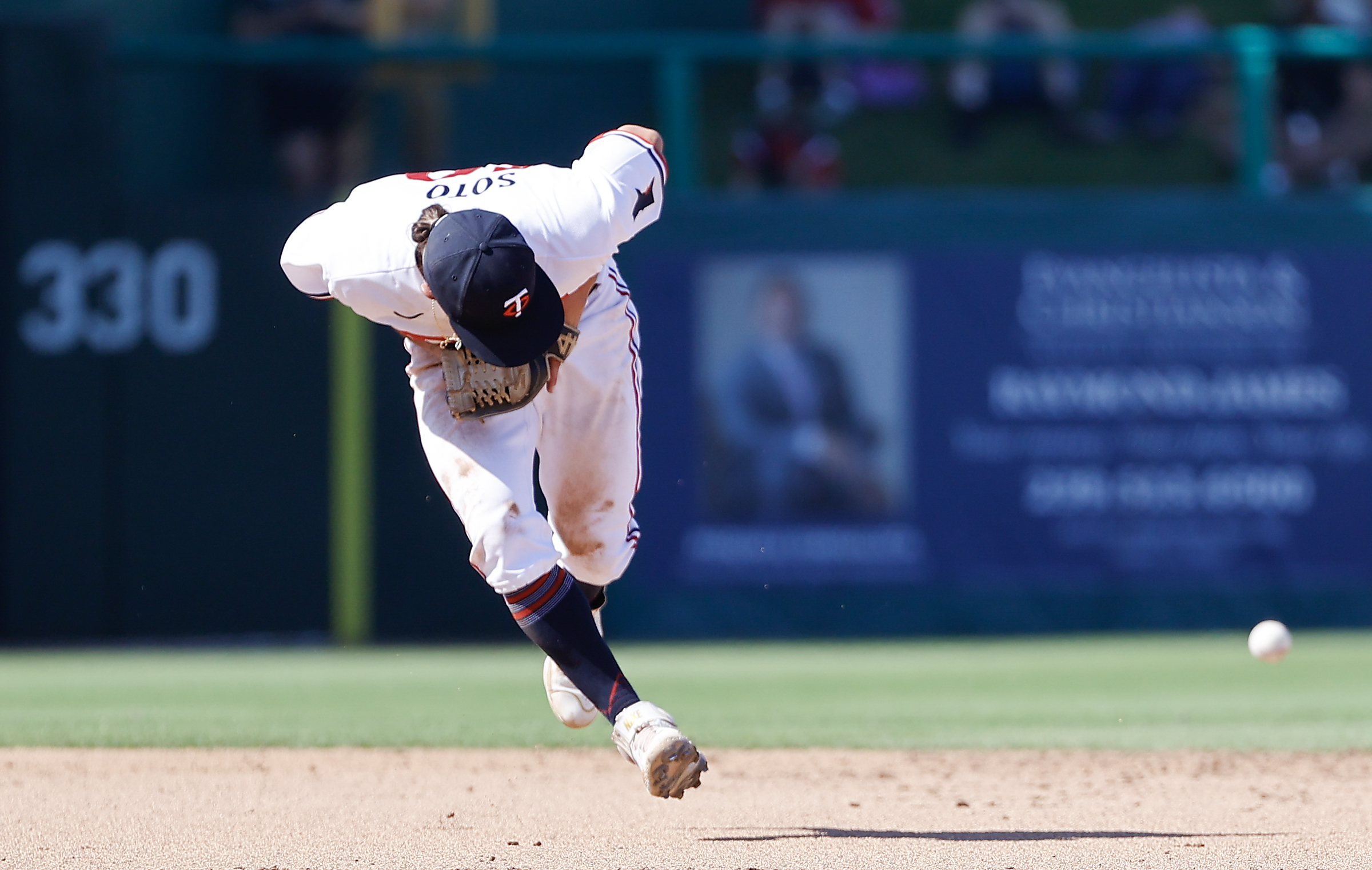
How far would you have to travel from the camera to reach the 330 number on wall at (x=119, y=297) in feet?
33.4

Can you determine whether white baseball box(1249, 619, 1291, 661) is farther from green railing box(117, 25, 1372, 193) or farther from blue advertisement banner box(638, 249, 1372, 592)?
green railing box(117, 25, 1372, 193)

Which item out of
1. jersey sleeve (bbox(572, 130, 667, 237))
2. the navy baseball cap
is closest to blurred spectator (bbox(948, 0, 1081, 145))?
jersey sleeve (bbox(572, 130, 667, 237))

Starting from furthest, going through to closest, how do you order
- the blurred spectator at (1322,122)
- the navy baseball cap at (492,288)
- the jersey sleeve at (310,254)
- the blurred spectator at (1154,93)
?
the blurred spectator at (1154,93) → the blurred spectator at (1322,122) → the jersey sleeve at (310,254) → the navy baseball cap at (492,288)

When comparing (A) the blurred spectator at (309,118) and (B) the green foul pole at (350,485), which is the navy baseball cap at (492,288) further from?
(A) the blurred spectator at (309,118)

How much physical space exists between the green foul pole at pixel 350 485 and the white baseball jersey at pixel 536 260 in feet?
18.3

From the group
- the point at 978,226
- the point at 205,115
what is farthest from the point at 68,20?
the point at 978,226

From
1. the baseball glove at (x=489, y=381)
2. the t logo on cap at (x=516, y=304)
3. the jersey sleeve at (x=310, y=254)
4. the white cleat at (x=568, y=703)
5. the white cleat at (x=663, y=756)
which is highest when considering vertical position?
the jersey sleeve at (x=310, y=254)

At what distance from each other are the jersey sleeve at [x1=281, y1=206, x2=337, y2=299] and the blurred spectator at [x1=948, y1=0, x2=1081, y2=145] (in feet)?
26.2

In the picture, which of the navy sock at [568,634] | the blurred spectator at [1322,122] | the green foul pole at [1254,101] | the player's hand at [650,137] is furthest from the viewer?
the blurred spectator at [1322,122]

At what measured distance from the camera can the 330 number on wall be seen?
10172 millimetres

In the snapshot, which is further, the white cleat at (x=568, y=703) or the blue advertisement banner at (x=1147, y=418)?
the blue advertisement banner at (x=1147, y=418)

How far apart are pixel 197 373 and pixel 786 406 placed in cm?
329

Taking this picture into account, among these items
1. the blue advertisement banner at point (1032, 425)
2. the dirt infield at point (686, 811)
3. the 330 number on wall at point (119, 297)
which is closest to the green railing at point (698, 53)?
the blue advertisement banner at point (1032, 425)

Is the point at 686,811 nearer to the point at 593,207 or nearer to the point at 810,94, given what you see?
the point at 593,207
